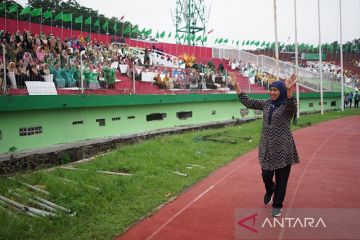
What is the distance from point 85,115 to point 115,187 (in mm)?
5756

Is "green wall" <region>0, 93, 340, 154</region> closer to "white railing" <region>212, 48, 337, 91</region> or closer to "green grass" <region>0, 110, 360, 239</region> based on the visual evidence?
"green grass" <region>0, 110, 360, 239</region>

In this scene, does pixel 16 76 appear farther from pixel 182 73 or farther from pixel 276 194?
pixel 182 73

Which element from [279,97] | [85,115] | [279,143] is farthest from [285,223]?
[85,115]

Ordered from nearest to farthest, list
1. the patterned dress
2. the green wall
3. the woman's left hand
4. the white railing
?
the woman's left hand
the patterned dress
the green wall
the white railing

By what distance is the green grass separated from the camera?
5.57 m

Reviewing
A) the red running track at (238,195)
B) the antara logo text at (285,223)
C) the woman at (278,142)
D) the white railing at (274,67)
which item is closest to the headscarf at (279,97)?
the woman at (278,142)

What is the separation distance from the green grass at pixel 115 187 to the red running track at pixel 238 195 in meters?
0.34

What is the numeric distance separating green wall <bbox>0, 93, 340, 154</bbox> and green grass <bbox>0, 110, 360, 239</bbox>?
2.03 metres

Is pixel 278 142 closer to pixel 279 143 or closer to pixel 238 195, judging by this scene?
pixel 279 143

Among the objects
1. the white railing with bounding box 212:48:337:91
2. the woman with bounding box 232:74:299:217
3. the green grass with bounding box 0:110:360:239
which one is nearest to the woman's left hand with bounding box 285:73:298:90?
the woman with bounding box 232:74:299:217

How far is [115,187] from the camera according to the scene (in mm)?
7457

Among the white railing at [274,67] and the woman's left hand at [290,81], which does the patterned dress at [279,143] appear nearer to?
the woman's left hand at [290,81]

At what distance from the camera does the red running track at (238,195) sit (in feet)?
18.3

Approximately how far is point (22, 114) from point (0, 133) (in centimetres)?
85
